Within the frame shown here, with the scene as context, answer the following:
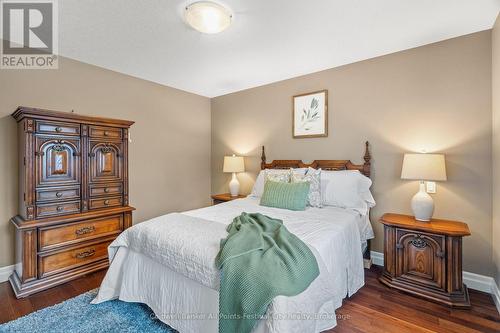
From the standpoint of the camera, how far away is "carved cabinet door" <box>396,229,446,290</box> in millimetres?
2117

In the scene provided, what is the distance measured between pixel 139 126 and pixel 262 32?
7.53 ft

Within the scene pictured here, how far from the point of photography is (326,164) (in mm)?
3201

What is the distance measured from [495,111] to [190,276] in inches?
115

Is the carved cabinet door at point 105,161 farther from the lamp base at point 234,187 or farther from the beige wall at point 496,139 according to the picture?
the beige wall at point 496,139

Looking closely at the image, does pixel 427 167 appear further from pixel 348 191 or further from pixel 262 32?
pixel 262 32

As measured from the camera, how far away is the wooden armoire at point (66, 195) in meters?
2.26

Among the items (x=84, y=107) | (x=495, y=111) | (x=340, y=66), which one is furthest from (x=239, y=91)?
(x=495, y=111)

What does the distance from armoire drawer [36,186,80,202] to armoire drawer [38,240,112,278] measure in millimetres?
530

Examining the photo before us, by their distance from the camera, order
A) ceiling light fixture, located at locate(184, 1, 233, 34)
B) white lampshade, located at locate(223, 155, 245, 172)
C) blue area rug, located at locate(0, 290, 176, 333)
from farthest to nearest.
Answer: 1. white lampshade, located at locate(223, 155, 245, 172)
2. ceiling light fixture, located at locate(184, 1, 233, 34)
3. blue area rug, located at locate(0, 290, 176, 333)

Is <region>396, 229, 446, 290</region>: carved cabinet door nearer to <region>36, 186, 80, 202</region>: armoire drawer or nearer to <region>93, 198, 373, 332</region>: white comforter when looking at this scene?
<region>93, 198, 373, 332</region>: white comforter

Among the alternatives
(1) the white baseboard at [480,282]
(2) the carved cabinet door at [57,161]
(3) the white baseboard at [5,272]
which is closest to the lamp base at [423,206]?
(1) the white baseboard at [480,282]

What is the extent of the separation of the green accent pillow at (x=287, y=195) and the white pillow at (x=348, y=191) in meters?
0.29

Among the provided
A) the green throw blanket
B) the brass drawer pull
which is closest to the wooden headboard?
the brass drawer pull

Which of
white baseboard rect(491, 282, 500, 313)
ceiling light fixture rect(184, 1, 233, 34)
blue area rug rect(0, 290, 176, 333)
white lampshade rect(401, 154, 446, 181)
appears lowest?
blue area rug rect(0, 290, 176, 333)
